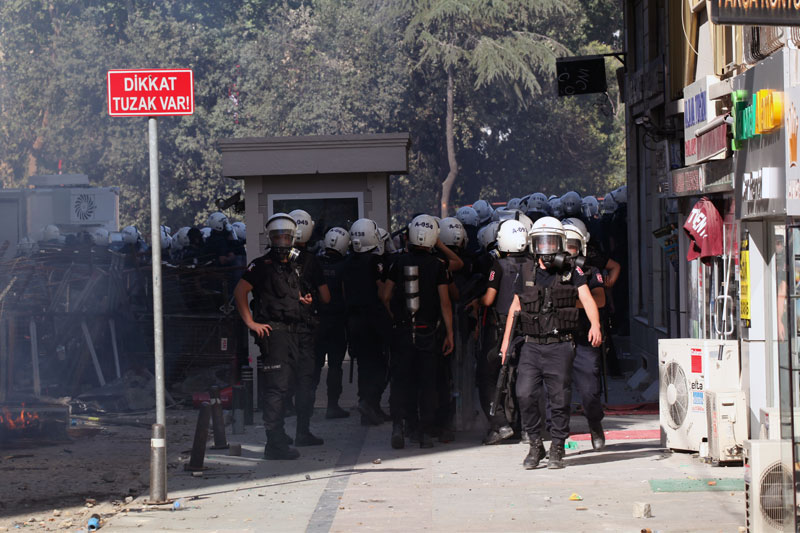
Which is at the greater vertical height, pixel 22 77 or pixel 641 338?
pixel 22 77

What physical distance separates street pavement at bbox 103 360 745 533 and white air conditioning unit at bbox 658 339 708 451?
180 millimetres

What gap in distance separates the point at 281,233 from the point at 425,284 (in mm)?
1337

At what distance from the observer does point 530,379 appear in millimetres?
9812

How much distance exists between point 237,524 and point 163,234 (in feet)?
53.5

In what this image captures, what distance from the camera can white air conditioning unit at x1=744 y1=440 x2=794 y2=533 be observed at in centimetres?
675

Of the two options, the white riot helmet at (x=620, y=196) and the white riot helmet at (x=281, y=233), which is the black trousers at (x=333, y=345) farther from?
the white riot helmet at (x=620, y=196)

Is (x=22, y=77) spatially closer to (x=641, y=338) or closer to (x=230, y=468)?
(x=641, y=338)

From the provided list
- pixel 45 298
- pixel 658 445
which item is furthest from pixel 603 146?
pixel 658 445

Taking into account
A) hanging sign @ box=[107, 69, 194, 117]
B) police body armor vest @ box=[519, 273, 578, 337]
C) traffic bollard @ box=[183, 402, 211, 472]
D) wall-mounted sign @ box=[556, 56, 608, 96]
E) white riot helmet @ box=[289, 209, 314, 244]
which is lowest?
traffic bollard @ box=[183, 402, 211, 472]

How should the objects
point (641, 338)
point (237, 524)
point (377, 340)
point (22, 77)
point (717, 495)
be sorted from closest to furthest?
point (237, 524)
point (717, 495)
point (377, 340)
point (641, 338)
point (22, 77)

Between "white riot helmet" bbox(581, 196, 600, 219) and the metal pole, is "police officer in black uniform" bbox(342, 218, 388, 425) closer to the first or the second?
the metal pole

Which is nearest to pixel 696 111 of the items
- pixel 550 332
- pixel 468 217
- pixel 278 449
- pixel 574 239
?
pixel 574 239

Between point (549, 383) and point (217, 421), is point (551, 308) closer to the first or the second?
point (549, 383)

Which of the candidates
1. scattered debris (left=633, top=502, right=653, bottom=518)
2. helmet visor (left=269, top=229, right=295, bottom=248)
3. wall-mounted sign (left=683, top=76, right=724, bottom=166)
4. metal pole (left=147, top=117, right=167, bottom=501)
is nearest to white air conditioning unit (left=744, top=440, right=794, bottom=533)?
scattered debris (left=633, top=502, right=653, bottom=518)
